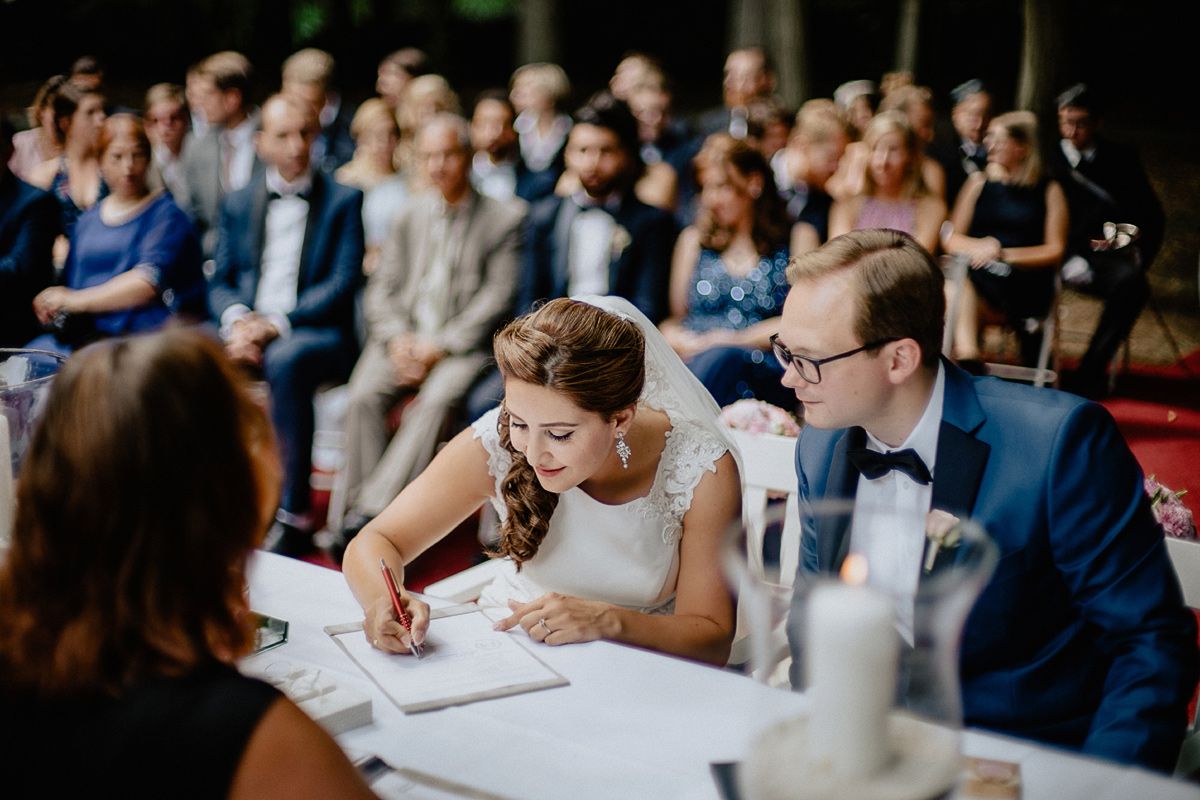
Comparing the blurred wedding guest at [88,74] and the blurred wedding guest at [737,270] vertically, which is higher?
the blurred wedding guest at [88,74]

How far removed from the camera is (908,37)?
A: 18.7 ft

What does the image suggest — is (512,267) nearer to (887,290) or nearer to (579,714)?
(887,290)

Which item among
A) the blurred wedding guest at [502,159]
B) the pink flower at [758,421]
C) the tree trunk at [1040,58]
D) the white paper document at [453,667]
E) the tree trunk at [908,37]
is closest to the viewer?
the white paper document at [453,667]

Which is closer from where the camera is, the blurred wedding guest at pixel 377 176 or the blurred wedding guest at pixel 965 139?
the blurred wedding guest at pixel 965 139

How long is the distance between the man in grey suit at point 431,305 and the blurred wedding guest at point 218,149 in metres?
1.85

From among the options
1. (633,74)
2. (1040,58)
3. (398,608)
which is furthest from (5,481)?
(633,74)

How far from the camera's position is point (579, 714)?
153 centimetres

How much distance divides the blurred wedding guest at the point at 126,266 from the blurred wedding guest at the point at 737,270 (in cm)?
208

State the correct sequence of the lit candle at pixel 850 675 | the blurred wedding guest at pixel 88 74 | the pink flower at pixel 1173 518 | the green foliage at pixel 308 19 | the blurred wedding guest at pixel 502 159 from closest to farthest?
the lit candle at pixel 850 675 < the pink flower at pixel 1173 518 < the blurred wedding guest at pixel 502 159 < the blurred wedding guest at pixel 88 74 < the green foliage at pixel 308 19

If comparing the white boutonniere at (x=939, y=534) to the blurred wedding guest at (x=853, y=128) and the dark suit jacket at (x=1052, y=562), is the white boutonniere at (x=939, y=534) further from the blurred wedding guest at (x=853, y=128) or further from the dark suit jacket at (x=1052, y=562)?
the blurred wedding guest at (x=853, y=128)

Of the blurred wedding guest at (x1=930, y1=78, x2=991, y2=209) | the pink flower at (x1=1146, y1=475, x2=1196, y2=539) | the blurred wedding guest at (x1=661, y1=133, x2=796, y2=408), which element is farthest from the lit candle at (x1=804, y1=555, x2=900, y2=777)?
A: the blurred wedding guest at (x1=930, y1=78, x2=991, y2=209)

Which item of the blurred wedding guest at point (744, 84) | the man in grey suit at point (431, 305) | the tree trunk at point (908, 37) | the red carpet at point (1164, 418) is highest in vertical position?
the tree trunk at point (908, 37)

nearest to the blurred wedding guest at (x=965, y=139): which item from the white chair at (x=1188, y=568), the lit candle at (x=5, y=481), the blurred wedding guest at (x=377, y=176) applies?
the blurred wedding guest at (x=377, y=176)

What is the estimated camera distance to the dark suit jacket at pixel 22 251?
4.87 metres
